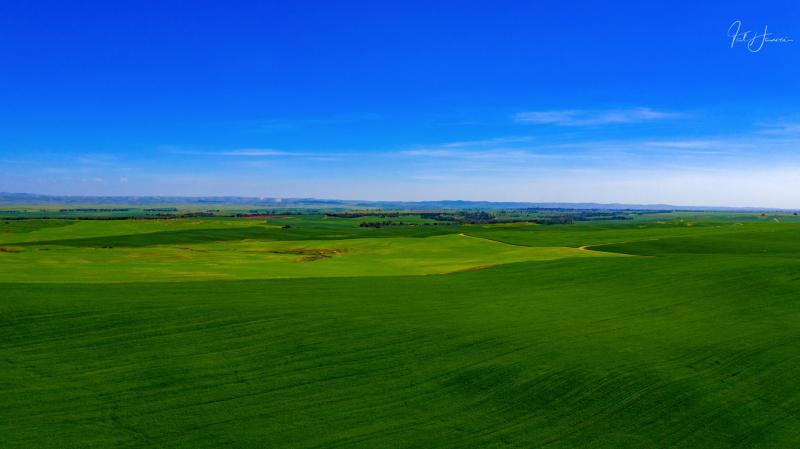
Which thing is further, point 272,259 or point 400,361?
point 272,259

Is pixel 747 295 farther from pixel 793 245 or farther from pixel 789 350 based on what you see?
pixel 793 245

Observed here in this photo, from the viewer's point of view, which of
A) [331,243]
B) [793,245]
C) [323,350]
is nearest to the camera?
[323,350]

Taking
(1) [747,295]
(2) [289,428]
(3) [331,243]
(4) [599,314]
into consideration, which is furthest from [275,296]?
(3) [331,243]

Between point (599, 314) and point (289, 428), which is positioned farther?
point (599, 314)

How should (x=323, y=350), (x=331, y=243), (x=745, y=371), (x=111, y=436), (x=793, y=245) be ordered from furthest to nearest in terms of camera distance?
(x=331, y=243)
(x=793, y=245)
(x=323, y=350)
(x=745, y=371)
(x=111, y=436)

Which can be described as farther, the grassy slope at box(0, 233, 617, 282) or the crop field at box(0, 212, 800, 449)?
the grassy slope at box(0, 233, 617, 282)

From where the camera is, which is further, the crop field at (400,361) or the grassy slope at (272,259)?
the grassy slope at (272,259)

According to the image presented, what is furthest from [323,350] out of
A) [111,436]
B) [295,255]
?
[295,255]
